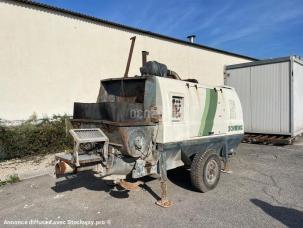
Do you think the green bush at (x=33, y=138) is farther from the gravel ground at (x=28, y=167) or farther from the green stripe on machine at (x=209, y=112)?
the green stripe on machine at (x=209, y=112)

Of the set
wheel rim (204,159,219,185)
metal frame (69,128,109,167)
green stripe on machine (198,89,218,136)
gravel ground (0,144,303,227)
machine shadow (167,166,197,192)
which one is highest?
green stripe on machine (198,89,218,136)

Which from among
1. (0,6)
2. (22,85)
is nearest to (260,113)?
(22,85)

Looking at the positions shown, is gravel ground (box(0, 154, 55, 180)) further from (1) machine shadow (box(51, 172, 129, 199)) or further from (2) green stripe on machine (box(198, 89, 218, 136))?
(2) green stripe on machine (box(198, 89, 218, 136))

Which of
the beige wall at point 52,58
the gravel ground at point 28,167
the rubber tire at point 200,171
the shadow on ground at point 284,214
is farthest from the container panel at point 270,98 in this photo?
the gravel ground at point 28,167

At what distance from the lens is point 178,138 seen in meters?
5.02

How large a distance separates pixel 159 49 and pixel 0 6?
23.7 feet

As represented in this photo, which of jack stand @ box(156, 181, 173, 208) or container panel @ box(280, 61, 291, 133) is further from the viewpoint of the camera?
container panel @ box(280, 61, 291, 133)

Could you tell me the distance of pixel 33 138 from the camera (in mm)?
8492

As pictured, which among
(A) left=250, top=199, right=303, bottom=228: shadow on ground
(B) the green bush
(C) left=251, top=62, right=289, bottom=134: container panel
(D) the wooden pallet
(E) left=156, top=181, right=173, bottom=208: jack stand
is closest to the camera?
(A) left=250, top=199, right=303, bottom=228: shadow on ground

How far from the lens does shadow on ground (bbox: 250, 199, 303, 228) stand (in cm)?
400

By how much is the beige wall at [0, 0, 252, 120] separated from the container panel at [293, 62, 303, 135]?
21.8 ft

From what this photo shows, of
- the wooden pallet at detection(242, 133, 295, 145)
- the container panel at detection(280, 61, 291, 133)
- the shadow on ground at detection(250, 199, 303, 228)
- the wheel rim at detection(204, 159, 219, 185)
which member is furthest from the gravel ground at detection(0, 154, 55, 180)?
the container panel at detection(280, 61, 291, 133)

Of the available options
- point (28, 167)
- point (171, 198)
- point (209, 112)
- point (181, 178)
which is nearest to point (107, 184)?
point (171, 198)

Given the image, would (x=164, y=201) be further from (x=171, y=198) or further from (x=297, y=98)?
(x=297, y=98)
